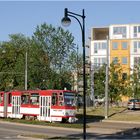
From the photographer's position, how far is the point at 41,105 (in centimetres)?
4300

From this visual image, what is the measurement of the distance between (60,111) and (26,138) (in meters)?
13.4

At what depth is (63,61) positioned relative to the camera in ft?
213

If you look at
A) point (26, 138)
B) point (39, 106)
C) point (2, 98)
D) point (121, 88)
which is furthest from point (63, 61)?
point (26, 138)

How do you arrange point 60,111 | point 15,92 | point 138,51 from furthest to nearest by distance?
point 138,51, point 15,92, point 60,111

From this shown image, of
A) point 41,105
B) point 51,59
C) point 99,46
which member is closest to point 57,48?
point 51,59

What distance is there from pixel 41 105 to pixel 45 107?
64 centimetres

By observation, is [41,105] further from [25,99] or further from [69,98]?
[69,98]

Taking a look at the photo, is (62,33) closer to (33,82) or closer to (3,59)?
(33,82)

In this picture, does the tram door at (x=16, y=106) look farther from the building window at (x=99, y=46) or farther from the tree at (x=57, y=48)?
the building window at (x=99, y=46)

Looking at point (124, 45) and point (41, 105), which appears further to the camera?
point (124, 45)

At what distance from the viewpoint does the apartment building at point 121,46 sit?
99562 millimetres

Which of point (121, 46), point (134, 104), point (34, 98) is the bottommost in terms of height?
point (134, 104)

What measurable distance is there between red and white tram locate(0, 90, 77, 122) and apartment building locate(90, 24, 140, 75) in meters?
51.5

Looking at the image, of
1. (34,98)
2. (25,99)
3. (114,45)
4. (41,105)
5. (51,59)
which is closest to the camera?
(41,105)
